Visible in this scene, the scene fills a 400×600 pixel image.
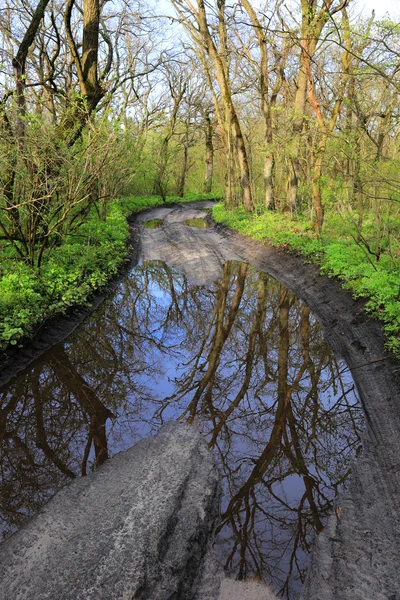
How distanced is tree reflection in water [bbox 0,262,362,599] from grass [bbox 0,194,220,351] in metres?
0.61

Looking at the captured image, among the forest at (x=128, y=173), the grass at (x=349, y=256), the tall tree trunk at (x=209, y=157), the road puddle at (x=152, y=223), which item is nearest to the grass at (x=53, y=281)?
the forest at (x=128, y=173)

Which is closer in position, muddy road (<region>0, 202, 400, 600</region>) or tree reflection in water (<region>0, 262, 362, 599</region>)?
muddy road (<region>0, 202, 400, 600</region>)

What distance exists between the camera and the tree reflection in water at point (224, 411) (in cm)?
380

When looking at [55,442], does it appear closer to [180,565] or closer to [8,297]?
[180,565]

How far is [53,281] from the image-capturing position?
8.70 m

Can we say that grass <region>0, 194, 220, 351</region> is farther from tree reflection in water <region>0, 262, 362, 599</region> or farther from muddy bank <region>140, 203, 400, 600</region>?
muddy bank <region>140, 203, 400, 600</region>

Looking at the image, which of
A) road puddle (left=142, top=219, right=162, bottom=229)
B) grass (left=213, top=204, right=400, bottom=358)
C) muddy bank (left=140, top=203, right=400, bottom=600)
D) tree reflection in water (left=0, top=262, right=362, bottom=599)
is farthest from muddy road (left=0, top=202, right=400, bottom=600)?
road puddle (left=142, top=219, right=162, bottom=229)

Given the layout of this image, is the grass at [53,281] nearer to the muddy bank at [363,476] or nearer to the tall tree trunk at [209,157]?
the muddy bank at [363,476]

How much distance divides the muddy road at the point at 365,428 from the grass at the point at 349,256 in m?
0.26

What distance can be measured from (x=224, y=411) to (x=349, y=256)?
6.49 metres

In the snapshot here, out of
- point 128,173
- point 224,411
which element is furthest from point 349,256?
point 128,173

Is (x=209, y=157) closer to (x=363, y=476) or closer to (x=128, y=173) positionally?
(x=128, y=173)

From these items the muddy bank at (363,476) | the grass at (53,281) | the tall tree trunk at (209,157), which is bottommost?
the muddy bank at (363,476)

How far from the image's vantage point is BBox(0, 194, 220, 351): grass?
22.8ft
